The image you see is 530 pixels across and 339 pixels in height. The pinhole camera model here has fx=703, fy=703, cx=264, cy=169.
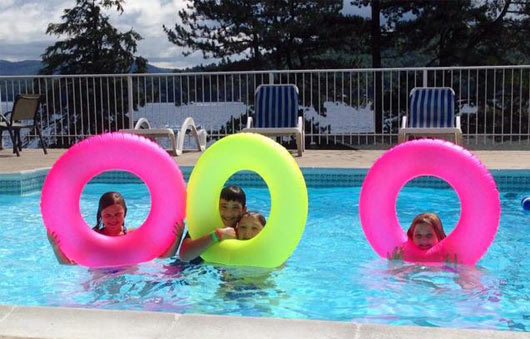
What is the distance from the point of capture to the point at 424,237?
13.2ft

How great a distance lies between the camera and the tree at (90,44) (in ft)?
72.4

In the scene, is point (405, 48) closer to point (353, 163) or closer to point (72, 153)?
point (353, 163)

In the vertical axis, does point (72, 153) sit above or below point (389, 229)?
above

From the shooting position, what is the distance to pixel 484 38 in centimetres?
1941

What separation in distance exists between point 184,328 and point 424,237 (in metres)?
2.03

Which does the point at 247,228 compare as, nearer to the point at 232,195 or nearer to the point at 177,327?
the point at 232,195

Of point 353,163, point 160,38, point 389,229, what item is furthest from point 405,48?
point 389,229

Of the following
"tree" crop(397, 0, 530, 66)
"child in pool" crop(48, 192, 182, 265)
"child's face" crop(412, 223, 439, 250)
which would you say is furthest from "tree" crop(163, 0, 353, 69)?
"child's face" crop(412, 223, 439, 250)

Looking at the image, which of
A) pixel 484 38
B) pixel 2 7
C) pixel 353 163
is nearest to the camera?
pixel 353 163

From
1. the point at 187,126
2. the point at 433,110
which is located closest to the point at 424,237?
the point at 433,110

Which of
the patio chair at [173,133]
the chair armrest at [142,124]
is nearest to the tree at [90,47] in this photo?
the chair armrest at [142,124]

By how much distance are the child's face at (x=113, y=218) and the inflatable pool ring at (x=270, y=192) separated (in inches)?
18.5

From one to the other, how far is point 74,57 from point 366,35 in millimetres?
9474

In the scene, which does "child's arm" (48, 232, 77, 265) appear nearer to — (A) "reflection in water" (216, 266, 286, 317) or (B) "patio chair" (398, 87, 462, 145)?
(A) "reflection in water" (216, 266, 286, 317)
